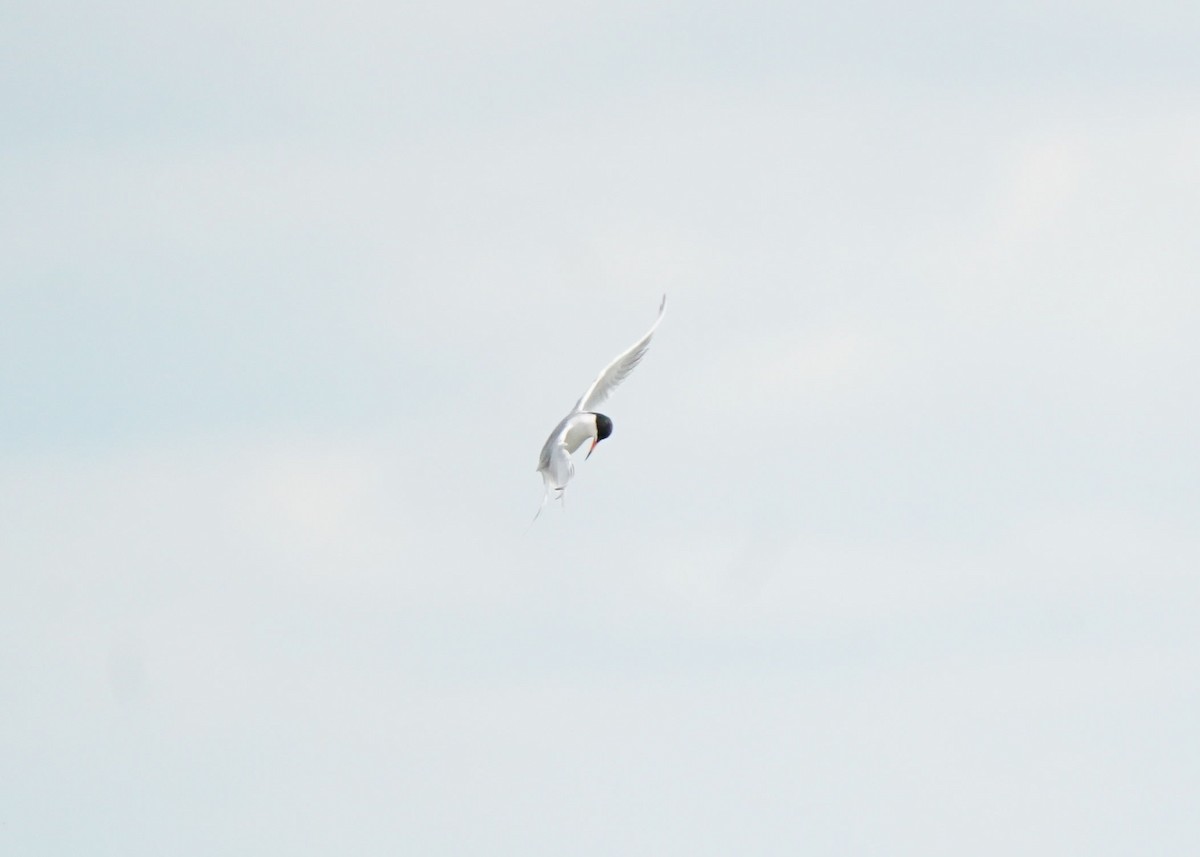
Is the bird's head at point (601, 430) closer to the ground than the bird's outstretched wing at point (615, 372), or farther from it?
closer to the ground

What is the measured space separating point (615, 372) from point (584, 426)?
5.00 meters

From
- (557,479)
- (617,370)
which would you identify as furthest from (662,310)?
(557,479)

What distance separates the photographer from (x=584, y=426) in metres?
55.8

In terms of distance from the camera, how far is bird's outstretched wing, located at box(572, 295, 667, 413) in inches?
2347

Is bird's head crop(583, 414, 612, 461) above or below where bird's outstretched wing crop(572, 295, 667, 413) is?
below

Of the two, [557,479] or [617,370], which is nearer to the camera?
[557,479]

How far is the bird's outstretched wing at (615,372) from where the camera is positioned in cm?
5962

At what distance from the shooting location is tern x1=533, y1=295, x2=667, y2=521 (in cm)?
5325

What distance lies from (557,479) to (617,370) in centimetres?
814

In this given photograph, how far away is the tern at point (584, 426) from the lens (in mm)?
53250

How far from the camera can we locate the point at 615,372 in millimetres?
60562

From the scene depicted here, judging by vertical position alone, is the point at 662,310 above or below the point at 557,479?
above

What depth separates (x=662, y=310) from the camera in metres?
60.7

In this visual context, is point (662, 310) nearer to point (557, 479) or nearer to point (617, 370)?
point (617, 370)
